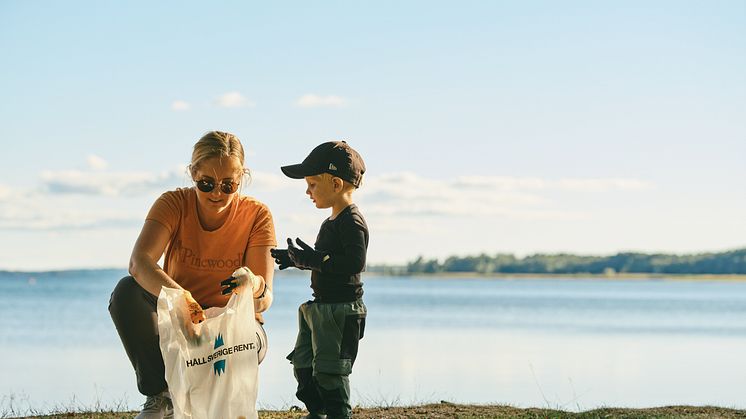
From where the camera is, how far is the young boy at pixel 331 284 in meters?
5.01

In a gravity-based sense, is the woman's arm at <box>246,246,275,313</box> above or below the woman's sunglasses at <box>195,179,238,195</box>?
A: below

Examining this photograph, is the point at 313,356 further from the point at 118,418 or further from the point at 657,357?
the point at 657,357

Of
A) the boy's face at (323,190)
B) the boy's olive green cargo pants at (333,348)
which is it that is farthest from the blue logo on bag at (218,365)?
the boy's face at (323,190)

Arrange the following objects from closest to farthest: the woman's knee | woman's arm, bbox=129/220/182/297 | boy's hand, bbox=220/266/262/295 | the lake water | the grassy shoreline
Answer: boy's hand, bbox=220/266/262/295 → woman's arm, bbox=129/220/182/297 → the woman's knee → the grassy shoreline → the lake water

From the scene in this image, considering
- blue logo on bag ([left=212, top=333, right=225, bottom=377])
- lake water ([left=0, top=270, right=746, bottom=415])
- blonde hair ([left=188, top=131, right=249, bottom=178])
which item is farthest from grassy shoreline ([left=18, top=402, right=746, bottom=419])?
blonde hair ([left=188, top=131, right=249, bottom=178])

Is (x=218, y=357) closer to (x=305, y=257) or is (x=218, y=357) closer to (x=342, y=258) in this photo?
(x=305, y=257)

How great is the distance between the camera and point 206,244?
507 cm

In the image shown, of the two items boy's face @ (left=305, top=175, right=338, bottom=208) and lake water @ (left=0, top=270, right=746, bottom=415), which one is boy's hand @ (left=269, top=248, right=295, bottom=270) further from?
lake water @ (left=0, top=270, right=746, bottom=415)

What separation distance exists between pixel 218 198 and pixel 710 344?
73.4 feet

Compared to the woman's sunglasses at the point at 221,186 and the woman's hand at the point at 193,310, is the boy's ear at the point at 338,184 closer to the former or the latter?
the woman's sunglasses at the point at 221,186

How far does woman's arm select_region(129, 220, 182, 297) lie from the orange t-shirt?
0.09 m

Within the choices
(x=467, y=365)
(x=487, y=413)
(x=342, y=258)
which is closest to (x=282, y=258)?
(x=342, y=258)

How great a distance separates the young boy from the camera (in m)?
5.01

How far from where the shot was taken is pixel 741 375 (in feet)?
53.1
